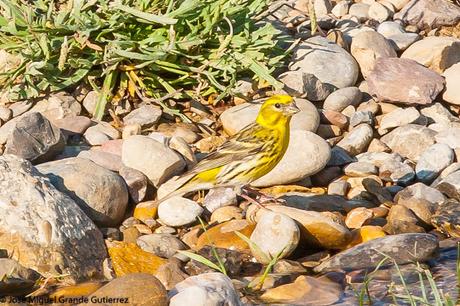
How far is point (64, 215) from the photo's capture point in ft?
23.2

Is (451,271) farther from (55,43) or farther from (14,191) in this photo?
(55,43)

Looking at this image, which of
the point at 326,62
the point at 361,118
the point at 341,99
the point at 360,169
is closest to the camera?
the point at 360,169

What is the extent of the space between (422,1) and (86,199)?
485 centimetres

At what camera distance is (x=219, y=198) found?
26.7 feet

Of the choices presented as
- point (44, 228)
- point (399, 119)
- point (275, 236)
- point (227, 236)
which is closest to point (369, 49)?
point (399, 119)

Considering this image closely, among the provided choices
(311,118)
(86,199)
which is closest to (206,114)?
(311,118)

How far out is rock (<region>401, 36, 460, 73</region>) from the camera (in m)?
9.84

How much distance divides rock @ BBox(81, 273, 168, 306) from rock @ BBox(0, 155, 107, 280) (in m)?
0.91

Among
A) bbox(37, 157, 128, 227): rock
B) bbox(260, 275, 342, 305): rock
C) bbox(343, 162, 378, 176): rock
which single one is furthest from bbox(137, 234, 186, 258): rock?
bbox(343, 162, 378, 176): rock

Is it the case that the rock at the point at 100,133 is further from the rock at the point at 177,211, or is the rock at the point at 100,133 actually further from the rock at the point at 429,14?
the rock at the point at 429,14

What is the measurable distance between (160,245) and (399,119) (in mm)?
2804

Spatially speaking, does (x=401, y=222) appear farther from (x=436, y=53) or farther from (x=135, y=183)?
(x=436, y=53)

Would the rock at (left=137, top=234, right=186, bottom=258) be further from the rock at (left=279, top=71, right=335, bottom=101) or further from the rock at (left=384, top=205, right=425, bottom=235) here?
the rock at (left=279, top=71, right=335, bottom=101)

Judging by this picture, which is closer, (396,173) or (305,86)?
(396,173)
